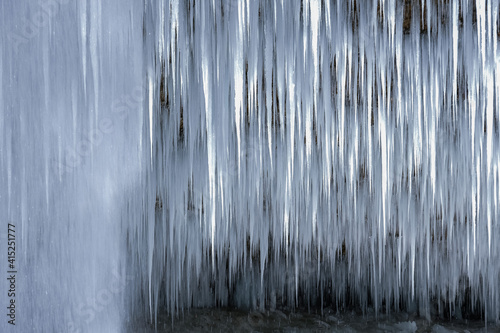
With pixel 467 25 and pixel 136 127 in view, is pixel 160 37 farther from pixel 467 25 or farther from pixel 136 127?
pixel 467 25

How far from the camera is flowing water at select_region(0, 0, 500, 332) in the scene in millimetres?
2926

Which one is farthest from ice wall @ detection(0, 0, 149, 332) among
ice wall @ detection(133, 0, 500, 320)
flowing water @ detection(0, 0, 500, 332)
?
ice wall @ detection(133, 0, 500, 320)

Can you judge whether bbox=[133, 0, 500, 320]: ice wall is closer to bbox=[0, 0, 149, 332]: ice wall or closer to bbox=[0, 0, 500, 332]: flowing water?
bbox=[0, 0, 500, 332]: flowing water

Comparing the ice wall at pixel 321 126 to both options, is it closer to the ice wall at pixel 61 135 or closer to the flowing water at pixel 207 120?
the flowing water at pixel 207 120

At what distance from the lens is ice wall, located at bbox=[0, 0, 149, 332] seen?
9.56ft

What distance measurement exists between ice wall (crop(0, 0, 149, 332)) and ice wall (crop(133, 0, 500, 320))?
244 mm

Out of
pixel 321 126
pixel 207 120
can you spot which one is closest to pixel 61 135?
pixel 207 120

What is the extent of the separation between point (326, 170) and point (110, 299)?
1.91m

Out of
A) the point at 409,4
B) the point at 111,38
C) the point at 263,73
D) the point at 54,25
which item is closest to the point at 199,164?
the point at 263,73

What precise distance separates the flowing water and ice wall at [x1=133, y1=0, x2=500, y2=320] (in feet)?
0.04

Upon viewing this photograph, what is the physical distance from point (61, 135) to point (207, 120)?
0.92 m

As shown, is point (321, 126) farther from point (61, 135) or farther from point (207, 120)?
point (61, 135)

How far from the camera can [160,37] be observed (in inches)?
113

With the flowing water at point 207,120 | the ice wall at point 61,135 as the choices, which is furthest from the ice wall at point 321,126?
the ice wall at point 61,135
